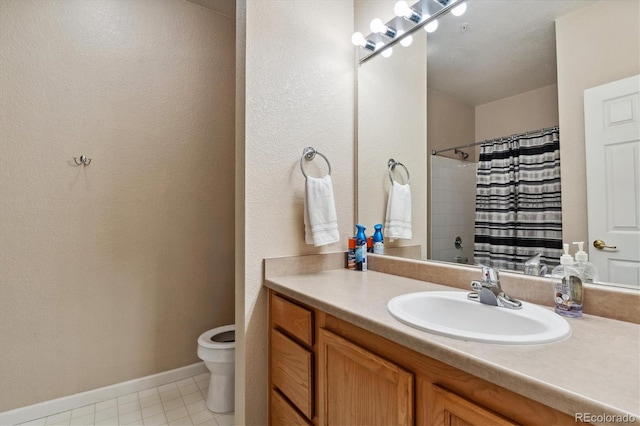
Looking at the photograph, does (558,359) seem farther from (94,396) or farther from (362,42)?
(94,396)

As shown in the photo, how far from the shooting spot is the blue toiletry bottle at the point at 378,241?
161cm

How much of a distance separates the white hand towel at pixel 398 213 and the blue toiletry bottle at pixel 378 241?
0.03 meters

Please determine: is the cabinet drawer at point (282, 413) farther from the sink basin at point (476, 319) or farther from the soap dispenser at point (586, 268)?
the soap dispenser at point (586, 268)

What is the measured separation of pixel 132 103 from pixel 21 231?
3.11 ft

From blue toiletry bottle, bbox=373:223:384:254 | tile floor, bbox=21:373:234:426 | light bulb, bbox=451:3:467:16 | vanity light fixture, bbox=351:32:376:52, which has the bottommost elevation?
tile floor, bbox=21:373:234:426

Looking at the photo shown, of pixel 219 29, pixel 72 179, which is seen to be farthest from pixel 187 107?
pixel 72 179

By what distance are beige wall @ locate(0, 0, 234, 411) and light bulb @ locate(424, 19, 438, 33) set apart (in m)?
1.47

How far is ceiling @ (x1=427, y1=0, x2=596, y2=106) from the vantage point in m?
1.05

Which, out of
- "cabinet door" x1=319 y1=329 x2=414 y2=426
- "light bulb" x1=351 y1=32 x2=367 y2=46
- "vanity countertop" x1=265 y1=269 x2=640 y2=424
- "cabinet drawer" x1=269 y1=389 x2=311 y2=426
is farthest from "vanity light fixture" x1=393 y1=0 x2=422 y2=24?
"cabinet drawer" x1=269 y1=389 x2=311 y2=426

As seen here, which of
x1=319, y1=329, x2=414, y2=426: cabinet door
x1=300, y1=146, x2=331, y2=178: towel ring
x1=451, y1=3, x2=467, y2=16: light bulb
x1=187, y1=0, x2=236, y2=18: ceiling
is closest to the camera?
x1=319, y1=329, x2=414, y2=426: cabinet door

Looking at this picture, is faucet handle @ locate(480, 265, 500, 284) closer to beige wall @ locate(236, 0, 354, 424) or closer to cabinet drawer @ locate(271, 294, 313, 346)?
cabinet drawer @ locate(271, 294, 313, 346)

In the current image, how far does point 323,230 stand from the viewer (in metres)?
1.45

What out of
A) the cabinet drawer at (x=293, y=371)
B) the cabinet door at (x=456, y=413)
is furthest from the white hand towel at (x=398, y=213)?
the cabinet door at (x=456, y=413)

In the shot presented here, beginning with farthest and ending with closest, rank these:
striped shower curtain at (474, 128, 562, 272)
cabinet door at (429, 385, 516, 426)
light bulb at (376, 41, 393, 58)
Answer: light bulb at (376, 41, 393, 58) → striped shower curtain at (474, 128, 562, 272) → cabinet door at (429, 385, 516, 426)
